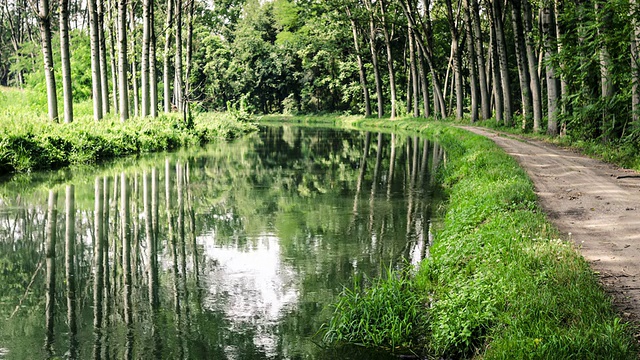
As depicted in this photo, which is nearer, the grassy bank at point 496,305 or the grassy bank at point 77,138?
the grassy bank at point 496,305

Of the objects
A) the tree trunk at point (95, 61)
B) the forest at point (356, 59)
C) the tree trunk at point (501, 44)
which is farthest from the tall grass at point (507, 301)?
the tree trunk at point (501, 44)

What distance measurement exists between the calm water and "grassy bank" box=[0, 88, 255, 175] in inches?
51.8

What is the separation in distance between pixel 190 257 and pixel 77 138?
1455 centimetres

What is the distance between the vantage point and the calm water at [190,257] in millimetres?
6605

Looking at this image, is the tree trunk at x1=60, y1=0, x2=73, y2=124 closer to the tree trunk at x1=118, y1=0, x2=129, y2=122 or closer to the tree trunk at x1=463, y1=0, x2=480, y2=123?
the tree trunk at x1=118, y1=0, x2=129, y2=122

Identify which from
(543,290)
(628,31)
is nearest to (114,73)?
(628,31)

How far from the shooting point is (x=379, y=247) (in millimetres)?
10516

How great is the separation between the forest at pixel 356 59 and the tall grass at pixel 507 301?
10778 mm

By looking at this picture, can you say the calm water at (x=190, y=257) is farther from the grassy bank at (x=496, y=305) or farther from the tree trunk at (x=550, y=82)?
the tree trunk at (x=550, y=82)

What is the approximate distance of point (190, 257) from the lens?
992 centimetres

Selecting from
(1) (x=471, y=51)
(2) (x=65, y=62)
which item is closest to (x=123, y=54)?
(2) (x=65, y=62)

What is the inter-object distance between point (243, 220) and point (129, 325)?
610 cm

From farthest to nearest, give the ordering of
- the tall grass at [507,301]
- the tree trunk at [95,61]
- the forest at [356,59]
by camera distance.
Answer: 1. the tree trunk at [95,61]
2. the forest at [356,59]
3. the tall grass at [507,301]

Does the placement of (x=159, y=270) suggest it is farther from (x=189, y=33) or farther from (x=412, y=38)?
Result: (x=412, y=38)
